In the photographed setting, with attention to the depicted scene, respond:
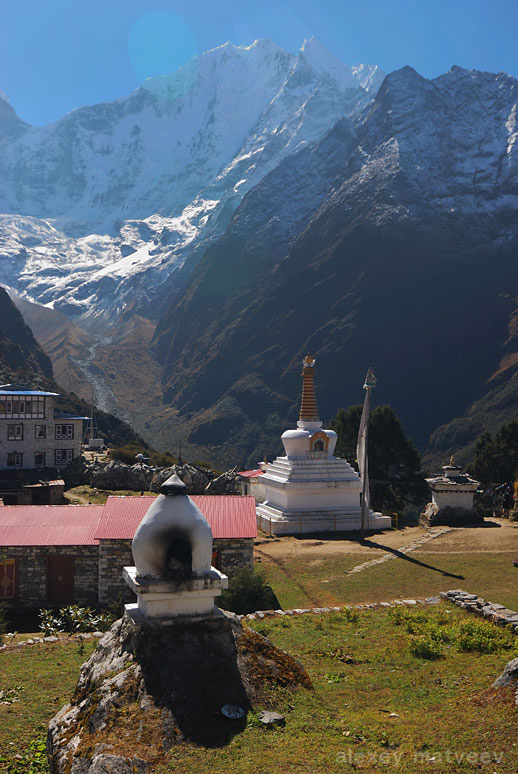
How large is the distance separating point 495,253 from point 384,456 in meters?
107

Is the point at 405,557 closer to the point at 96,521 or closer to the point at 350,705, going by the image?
the point at 96,521

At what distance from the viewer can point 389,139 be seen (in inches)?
6855

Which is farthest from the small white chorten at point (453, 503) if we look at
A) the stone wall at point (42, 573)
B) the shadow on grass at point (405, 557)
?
the stone wall at point (42, 573)

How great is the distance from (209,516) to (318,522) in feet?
38.9

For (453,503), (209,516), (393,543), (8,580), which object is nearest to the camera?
(8,580)

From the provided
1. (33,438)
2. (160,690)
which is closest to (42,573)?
(160,690)

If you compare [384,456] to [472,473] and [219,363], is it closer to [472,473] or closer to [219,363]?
[472,473]

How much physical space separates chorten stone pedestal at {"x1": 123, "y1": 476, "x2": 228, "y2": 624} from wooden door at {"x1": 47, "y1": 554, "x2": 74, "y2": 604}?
11736 millimetres

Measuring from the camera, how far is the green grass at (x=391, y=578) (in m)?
19.4

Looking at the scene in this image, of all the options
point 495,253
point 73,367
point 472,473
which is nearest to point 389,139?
point 495,253

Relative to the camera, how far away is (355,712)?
843 centimetres

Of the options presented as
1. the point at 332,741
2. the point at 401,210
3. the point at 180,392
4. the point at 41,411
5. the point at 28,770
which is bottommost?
the point at 28,770

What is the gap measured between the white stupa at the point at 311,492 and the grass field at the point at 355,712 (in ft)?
61.9

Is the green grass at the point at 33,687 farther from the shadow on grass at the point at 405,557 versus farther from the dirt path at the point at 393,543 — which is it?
the dirt path at the point at 393,543
